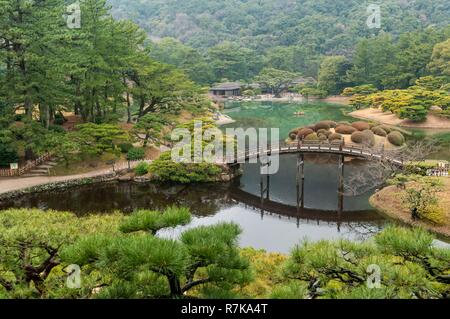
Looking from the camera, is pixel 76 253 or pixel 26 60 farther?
pixel 26 60

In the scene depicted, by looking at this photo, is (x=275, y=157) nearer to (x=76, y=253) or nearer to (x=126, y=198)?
(x=126, y=198)

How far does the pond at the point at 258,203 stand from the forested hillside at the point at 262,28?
35.1m

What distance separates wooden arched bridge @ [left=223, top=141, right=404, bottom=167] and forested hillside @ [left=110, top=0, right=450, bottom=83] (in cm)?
3390

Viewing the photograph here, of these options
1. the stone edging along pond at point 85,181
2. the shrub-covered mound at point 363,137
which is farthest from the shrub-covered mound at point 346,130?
the stone edging along pond at point 85,181

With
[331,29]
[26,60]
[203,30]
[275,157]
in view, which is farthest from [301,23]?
[26,60]

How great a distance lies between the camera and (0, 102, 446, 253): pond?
1647 cm

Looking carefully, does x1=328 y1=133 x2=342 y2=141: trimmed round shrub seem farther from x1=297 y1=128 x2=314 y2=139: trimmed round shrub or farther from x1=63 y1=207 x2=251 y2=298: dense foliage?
x1=63 y1=207 x2=251 y2=298: dense foliage

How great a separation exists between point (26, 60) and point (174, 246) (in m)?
20.4

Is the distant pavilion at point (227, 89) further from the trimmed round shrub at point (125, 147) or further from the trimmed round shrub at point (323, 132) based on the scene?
the trimmed round shrub at point (125, 147)

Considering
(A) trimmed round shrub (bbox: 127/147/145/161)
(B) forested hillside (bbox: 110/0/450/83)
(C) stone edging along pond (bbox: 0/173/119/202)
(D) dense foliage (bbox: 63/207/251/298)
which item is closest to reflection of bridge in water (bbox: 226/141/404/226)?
(A) trimmed round shrub (bbox: 127/147/145/161)

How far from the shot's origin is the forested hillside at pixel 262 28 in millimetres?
67125

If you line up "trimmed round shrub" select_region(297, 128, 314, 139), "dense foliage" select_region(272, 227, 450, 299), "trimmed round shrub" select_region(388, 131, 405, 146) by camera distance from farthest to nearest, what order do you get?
"trimmed round shrub" select_region(297, 128, 314, 139), "trimmed round shrub" select_region(388, 131, 405, 146), "dense foliage" select_region(272, 227, 450, 299)

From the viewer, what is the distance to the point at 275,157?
25.9 metres

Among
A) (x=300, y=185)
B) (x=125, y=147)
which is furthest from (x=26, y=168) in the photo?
(x=300, y=185)
